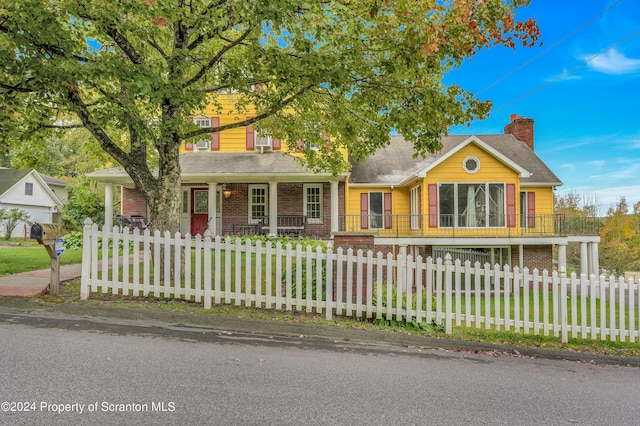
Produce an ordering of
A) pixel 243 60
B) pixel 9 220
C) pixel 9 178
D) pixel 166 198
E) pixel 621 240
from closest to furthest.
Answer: pixel 166 198
pixel 243 60
pixel 9 220
pixel 621 240
pixel 9 178

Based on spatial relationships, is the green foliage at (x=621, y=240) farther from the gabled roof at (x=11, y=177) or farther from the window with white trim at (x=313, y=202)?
the gabled roof at (x=11, y=177)

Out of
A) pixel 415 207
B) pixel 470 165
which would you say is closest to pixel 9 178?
pixel 415 207

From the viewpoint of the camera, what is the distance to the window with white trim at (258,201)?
60.1ft

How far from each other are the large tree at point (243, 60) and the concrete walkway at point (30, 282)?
222 cm

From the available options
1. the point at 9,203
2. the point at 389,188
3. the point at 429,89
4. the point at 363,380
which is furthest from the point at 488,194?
the point at 9,203

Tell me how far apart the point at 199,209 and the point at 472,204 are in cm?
1255

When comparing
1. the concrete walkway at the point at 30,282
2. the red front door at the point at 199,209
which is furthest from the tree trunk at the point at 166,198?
the red front door at the point at 199,209

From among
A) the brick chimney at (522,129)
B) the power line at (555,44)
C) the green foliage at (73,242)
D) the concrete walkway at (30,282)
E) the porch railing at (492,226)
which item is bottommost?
the concrete walkway at (30,282)

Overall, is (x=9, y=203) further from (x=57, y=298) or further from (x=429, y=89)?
(x=429, y=89)

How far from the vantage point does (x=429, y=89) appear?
698 centimetres

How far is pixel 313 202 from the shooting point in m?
18.3

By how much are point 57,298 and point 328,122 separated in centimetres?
669

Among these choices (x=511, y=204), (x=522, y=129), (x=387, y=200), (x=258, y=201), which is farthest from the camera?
(x=522, y=129)

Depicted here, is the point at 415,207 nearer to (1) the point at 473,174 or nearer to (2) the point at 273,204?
(1) the point at 473,174
